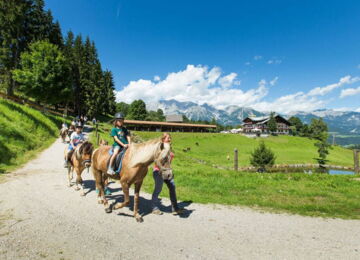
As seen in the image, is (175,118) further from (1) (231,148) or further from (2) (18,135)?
(2) (18,135)

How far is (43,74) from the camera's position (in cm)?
2859

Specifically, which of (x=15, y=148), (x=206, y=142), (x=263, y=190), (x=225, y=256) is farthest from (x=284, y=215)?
(x=206, y=142)

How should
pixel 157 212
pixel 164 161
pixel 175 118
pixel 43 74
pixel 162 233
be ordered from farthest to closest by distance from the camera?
pixel 175 118 → pixel 43 74 → pixel 157 212 → pixel 164 161 → pixel 162 233

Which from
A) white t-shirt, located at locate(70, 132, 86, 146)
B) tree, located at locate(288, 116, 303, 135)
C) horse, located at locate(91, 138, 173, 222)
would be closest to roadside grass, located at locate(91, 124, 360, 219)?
horse, located at locate(91, 138, 173, 222)

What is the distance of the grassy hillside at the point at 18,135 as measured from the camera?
1218 centimetres

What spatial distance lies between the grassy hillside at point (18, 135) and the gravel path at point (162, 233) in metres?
7.06

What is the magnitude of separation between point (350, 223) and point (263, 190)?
3.32 m

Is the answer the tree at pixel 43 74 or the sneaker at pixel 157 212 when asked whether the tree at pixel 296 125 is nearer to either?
the tree at pixel 43 74

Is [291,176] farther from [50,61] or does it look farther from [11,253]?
[50,61]

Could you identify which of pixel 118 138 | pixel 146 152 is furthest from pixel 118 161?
pixel 146 152

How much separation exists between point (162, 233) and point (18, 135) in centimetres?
1779

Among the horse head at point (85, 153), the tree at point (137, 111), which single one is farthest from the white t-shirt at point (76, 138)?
the tree at point (137, 111)

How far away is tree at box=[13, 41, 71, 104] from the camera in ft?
90.4

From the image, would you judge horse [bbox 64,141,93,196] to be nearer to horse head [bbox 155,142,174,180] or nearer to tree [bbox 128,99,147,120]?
horse head [bbox 155,142,174,180]
